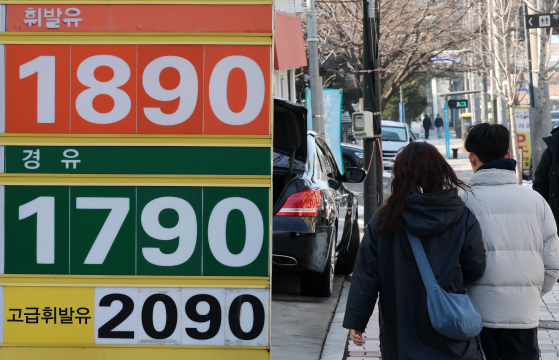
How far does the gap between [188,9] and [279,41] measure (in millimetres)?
12204

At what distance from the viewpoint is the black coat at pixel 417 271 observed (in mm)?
2857

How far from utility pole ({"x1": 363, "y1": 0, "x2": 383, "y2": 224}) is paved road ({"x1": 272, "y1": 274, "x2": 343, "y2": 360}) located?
13.3ft

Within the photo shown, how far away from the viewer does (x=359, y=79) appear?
30.4 m

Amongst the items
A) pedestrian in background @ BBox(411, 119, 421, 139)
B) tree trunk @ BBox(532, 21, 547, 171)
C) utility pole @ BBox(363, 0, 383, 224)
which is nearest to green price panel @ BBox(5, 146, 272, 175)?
utility pole @ BBox(363, 0, 383, 224)

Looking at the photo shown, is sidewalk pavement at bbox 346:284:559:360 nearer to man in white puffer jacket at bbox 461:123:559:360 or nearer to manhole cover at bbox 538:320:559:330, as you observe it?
manhole cover at bbox 538:320:559:330

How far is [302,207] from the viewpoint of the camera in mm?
6332

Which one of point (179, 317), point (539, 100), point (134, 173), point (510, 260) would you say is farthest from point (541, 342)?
point (539, 100)

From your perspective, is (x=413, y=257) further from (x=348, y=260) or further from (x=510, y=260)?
(x=348, y=260)

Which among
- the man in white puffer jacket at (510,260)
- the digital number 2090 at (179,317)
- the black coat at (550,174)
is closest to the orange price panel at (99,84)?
the digital number 2090 at (179,317)

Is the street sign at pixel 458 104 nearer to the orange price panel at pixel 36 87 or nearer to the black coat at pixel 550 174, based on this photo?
the black coat at pixel 550 174

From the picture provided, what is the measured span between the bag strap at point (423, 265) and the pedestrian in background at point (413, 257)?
0.10 feet

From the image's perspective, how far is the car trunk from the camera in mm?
6363

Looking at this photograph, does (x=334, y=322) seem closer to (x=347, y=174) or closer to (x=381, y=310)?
(x=347, y=174)

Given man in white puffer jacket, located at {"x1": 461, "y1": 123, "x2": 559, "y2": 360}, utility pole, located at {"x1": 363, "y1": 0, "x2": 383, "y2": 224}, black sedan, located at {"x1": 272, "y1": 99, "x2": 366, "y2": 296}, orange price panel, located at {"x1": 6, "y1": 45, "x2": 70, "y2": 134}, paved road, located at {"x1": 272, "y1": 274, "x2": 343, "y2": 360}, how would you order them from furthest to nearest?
utility pole, located at {"x1": 363, "y1": 0, "x2": 383, "y2": 224}, black sedan, located at {"x1": 272, "y1": 99, "x2": 366, "y2": 296}, paved road, located at {"x1": 272, "y1": 274, "x2": 343, "y2": 360}, man in white puffer jacket, located at {"x1": 461, "y1": 123, "x2": 559, "y2": 360}, orange price panel, located at {"x1": 6, "y1": 45, "x2": 70, "y2": 134}
